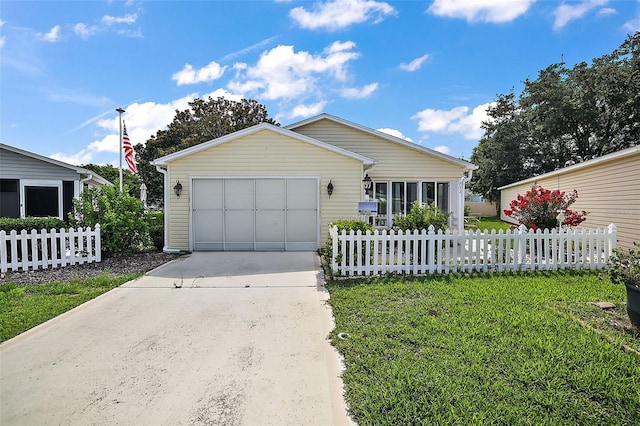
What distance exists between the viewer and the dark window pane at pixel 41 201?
12008 millimetres

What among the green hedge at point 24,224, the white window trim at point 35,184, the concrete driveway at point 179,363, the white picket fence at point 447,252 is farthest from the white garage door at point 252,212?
the white window trim at point 35,184

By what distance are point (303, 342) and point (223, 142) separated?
24.8 feet

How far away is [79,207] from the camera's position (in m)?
8.91

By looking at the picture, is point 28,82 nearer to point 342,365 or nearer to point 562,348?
point 342,365

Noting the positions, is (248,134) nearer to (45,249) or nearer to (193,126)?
(45,249)

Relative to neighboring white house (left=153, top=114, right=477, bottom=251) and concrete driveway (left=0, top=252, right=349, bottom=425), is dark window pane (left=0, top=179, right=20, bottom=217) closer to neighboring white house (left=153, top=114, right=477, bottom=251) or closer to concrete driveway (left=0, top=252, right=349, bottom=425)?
neighboring white house (left=153, top=114, right=477, bottom=251)

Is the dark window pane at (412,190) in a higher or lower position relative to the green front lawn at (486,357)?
higher

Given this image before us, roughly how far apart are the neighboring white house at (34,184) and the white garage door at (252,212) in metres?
6.74

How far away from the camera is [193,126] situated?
31.2 metres

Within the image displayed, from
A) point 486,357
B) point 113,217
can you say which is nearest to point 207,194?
point 113,217

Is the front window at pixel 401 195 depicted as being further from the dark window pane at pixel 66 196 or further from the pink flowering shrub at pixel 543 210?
the dark window pane at pixel 66 196

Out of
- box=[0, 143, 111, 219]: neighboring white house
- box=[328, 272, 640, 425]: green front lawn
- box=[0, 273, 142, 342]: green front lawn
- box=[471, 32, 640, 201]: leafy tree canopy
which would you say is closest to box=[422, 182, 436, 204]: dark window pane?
box=[328, 272, 640, 425]: green front lawn

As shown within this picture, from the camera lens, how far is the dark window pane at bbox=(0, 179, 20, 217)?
11656mm

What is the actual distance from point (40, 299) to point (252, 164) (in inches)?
236
